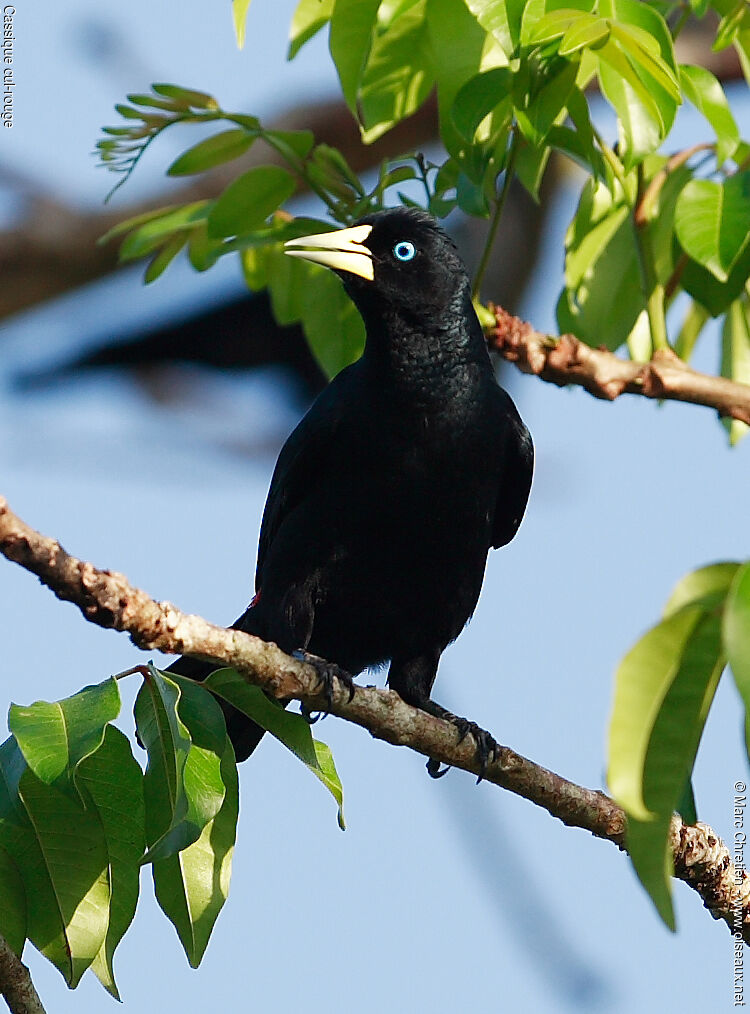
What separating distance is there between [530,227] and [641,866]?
4.72 metres

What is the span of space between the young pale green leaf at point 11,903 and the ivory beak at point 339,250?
1686 millimetres

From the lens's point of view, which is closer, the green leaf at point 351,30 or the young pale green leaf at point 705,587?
the young pale green leaf at point 705,587

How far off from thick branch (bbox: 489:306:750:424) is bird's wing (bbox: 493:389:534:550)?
32.9 inches

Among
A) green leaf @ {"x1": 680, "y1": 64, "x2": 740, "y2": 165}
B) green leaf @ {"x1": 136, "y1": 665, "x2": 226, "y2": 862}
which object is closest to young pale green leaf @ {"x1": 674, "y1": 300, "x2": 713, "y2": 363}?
green leaf @ {"x1": 680, "y1": 64, "x2": 740, "y2": 165}

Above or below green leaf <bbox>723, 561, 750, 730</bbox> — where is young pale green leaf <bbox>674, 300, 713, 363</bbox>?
above

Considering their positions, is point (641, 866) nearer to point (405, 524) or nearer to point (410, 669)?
point (405, 524)

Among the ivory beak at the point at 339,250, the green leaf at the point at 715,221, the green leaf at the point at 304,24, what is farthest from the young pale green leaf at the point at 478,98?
the ivory beak at the point at 339,250

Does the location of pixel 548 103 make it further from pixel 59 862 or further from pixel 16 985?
pixel 16 985

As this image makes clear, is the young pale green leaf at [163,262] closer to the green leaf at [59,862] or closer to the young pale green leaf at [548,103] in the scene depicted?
the young pale green leaf at [548,103]

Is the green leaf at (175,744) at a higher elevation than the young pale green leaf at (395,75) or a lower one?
lower

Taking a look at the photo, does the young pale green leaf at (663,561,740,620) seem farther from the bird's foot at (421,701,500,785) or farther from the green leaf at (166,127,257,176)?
the green leaf at (166,127,257,176)

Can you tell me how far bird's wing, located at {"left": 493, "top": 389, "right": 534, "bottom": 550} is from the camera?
4258mm

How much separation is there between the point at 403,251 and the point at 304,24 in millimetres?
1082

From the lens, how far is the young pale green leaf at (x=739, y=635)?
1503 mm
